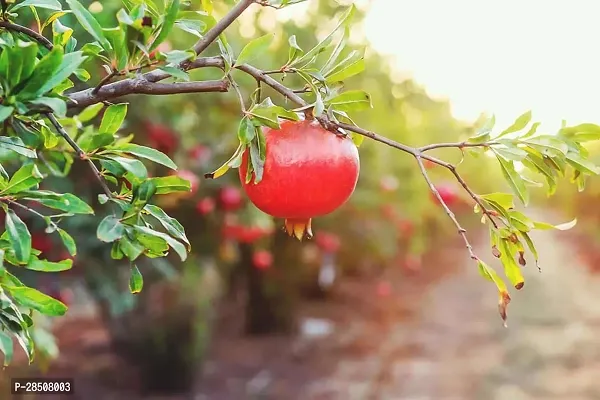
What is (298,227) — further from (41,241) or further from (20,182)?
(41,241)

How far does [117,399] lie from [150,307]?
21.9 inches

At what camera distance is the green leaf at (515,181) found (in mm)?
751

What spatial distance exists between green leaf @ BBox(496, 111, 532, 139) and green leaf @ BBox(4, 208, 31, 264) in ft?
1.61

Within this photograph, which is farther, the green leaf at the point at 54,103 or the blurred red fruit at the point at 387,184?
the blurred red fruit at the point at 387,184

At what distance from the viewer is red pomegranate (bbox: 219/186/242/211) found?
120 inches

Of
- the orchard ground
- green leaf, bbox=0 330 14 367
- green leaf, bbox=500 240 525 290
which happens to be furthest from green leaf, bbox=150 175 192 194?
the orchard ground

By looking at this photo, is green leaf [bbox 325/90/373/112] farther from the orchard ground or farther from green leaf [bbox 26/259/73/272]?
the orchard ground

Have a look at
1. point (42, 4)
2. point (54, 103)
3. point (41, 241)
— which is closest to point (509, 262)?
point (54, 103)

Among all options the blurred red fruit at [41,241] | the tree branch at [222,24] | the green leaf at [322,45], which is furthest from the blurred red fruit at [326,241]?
the tree branch at [222,24]

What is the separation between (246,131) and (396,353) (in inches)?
188

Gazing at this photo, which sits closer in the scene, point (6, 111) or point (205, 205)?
point (6, 111)

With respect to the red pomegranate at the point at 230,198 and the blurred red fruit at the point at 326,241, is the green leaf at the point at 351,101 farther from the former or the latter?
the blurred red fruit at the point at 326,241

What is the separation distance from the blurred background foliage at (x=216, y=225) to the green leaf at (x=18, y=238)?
627 millimetres

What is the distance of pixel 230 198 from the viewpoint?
3051 mm
